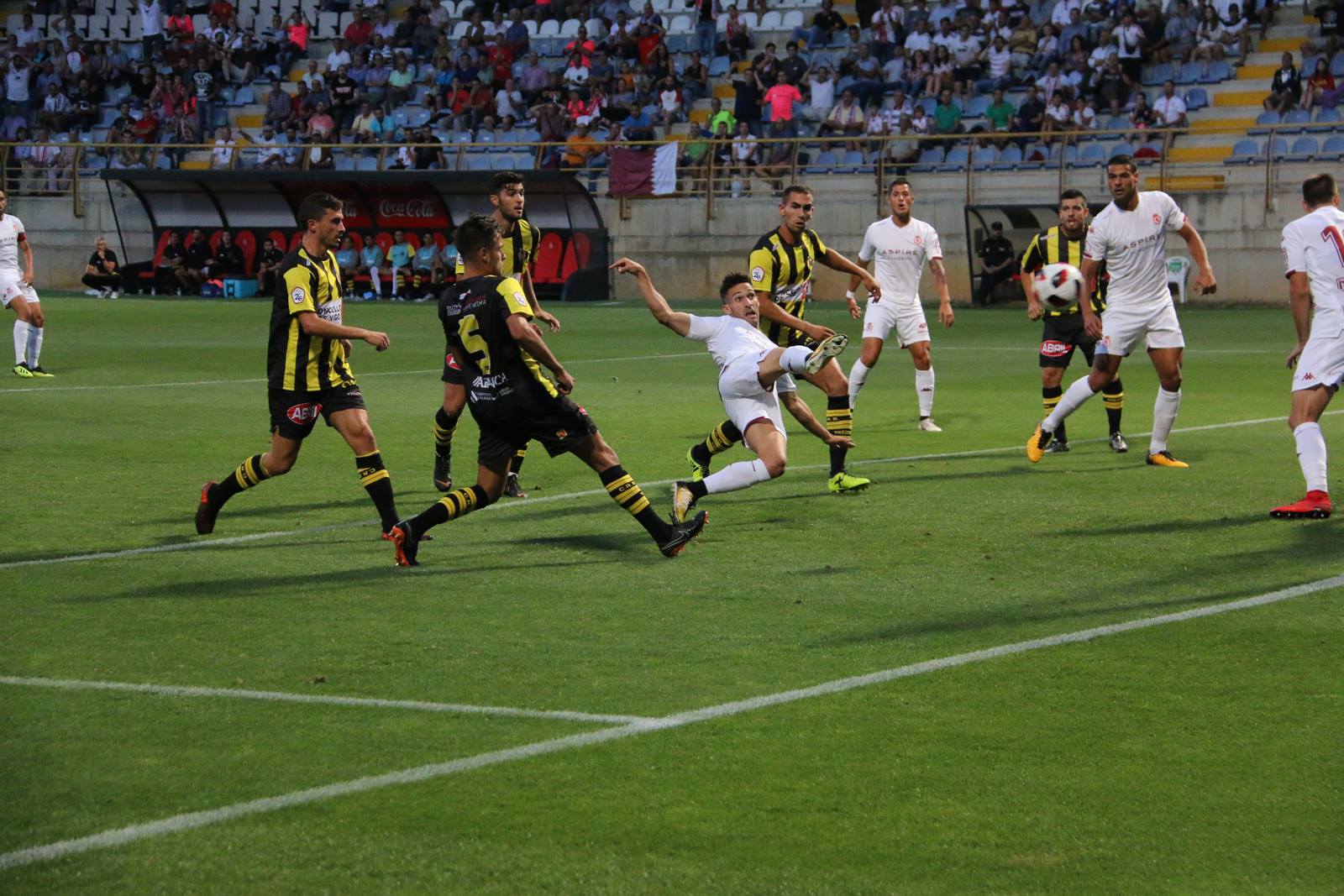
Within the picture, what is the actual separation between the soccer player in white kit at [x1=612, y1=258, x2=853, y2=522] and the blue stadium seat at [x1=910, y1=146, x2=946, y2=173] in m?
26.4

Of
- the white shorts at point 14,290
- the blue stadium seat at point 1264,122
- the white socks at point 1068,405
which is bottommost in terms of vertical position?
the white socks at point 1068,405

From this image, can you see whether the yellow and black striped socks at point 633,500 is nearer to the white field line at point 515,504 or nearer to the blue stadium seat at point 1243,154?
the white field line at point 515,504

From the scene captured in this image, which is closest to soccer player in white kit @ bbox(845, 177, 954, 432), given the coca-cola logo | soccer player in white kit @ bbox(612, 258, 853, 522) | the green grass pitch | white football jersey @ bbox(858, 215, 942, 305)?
white football jersey @ bbox(858, 215, 942, 305)

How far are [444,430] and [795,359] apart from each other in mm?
2951

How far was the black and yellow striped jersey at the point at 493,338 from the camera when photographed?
28.9ft

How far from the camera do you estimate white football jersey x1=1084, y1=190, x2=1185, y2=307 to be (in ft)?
42.5

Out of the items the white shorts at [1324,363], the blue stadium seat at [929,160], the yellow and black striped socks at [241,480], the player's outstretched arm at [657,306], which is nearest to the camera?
the yellow and black striped socks at [241,480]

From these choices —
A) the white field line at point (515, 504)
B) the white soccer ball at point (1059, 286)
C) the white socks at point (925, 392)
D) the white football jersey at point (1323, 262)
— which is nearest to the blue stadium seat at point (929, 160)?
the white field line at point (515, 504)

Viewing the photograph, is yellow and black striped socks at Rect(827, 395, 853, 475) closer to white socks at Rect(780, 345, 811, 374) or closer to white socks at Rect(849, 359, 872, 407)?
white socks at Rect(780, 345, 811, 374)

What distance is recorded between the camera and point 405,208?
41.2m

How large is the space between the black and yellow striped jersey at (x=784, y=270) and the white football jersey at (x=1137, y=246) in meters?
2.25

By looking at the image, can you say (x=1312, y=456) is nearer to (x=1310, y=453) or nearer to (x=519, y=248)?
(x=1310, y=453)

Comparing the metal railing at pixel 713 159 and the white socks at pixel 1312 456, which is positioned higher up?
the metal railing at pixel 713 159

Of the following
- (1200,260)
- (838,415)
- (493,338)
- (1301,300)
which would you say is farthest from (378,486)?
(1200,260)
